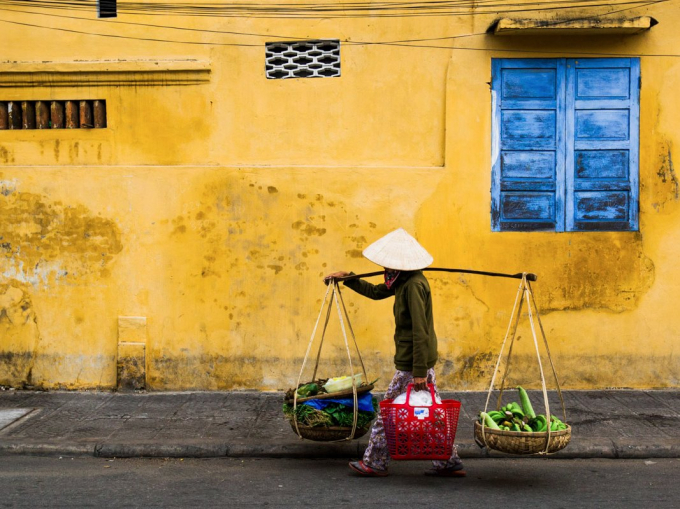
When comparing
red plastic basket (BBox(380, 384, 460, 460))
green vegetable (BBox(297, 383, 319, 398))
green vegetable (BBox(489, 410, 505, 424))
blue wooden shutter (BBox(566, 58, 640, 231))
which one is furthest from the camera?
blue wooden shutter (BBox(566, 58, 640, 231))

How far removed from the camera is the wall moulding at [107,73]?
29.0 feet

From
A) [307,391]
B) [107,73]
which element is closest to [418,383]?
[307,391]

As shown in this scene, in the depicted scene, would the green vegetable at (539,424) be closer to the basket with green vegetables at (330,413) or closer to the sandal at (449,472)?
the sandal at (449,472)

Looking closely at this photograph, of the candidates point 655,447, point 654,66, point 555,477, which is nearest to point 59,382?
point 555,477

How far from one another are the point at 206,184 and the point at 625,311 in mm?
4698

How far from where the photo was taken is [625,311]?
884cm

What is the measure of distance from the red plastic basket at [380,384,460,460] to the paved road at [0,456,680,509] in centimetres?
29

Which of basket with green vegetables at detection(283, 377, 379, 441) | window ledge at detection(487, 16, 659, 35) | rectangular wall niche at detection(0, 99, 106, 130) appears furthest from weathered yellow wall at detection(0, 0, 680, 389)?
basket with green vegetables at detection(283, 377, 379, 441)

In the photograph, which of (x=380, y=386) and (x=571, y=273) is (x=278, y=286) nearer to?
(x=380, y=386)

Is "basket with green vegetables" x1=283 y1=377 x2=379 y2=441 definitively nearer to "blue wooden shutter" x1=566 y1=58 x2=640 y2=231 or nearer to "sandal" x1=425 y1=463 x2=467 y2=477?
"sandal" x1=425 y1=463 x2=467 y2=477

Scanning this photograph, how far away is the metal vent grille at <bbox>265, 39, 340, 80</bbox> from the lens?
895 cm

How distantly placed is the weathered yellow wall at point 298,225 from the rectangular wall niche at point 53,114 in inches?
5.2

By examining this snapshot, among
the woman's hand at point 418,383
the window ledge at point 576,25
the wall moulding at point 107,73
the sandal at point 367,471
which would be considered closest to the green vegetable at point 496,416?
the woman's hand at point 418,383

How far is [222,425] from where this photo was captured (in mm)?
7508
